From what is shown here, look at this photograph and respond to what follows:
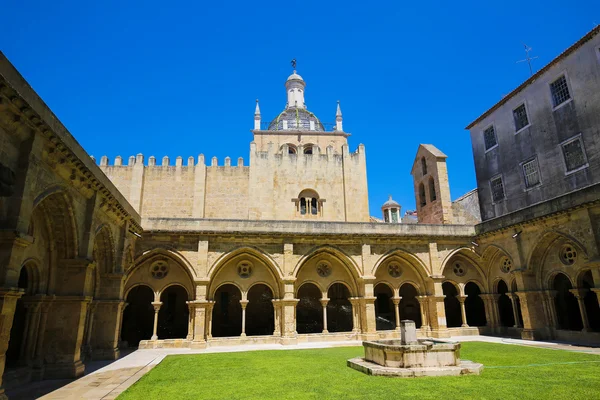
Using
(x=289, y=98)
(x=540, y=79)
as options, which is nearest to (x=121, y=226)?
(x=540, y=79)

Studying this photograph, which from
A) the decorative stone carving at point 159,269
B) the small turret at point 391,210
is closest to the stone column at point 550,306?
the decorative stone carving at point 159,269

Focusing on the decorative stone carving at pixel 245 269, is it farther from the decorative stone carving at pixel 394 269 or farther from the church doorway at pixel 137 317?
the decorative stone carving at pixel 394 269

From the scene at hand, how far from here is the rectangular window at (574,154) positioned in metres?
16.0

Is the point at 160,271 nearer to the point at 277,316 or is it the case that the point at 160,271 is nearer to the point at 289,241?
the point at 277,316

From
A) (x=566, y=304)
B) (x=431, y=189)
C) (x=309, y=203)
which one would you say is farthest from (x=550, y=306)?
(x=309, y=203)

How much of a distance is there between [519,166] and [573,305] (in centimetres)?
662

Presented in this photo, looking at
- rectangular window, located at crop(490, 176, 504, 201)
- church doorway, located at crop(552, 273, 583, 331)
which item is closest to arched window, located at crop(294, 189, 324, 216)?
rectangular window, located at crop(490, 176, 504, 201)

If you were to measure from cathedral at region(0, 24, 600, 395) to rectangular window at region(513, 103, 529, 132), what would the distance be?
9 centimetres

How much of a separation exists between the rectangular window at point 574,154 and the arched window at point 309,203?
41.5ft

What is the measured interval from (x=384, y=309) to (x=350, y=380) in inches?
590

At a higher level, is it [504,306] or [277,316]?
[504,306]

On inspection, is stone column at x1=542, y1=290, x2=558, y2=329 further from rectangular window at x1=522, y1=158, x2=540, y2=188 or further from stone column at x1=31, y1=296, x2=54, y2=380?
stone column at x1=31, y1=296, x2=54, y2=380

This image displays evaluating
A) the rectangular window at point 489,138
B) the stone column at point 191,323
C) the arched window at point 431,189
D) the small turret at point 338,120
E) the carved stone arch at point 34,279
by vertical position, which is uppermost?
the small turret at point 338,120

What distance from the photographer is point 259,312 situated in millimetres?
21953
